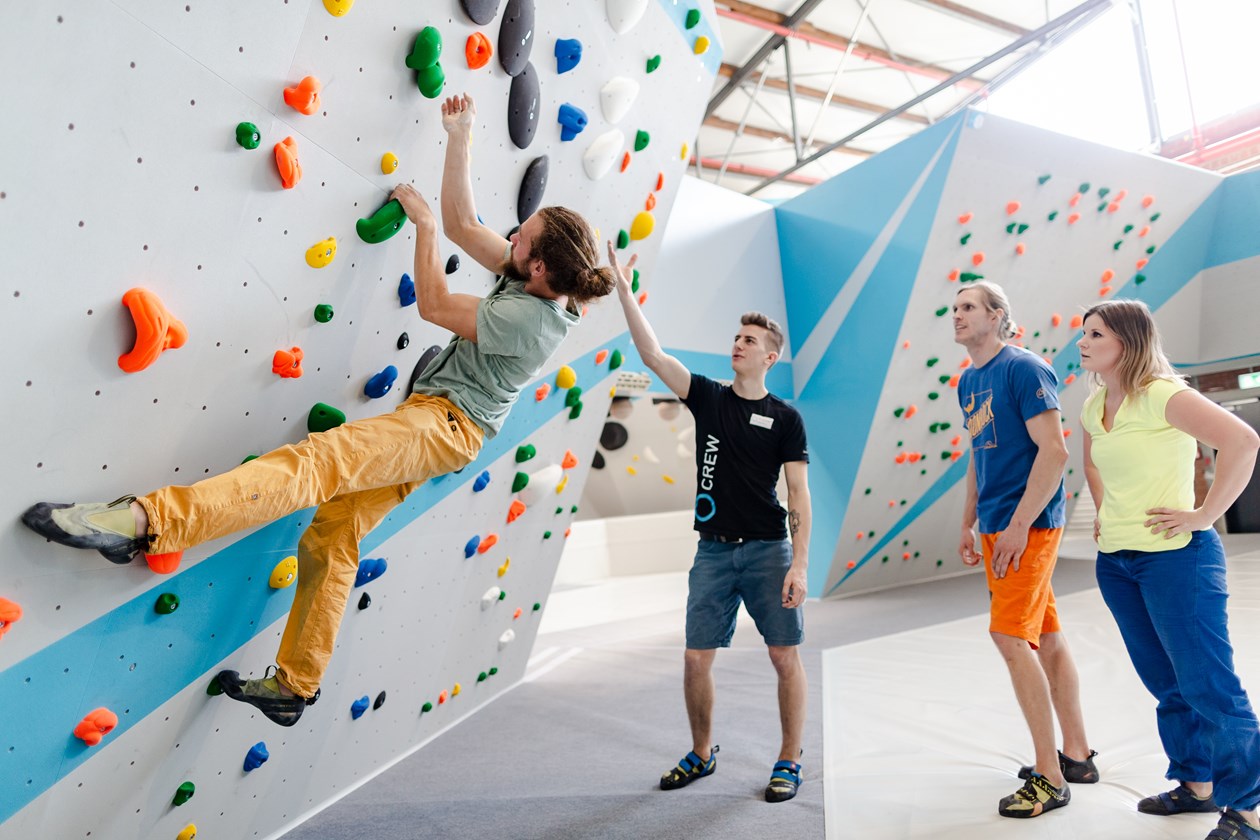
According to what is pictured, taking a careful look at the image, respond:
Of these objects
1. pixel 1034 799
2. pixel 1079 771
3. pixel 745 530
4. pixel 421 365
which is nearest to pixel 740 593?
pixel 745 530

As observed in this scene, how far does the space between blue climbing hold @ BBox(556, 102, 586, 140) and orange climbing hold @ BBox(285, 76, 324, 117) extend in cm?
87

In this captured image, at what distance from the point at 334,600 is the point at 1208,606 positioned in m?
1.83

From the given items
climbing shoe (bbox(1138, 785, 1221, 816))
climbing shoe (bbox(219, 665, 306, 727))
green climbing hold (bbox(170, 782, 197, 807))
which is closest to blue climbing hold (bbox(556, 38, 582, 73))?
climbing shoe (bbox(219, 665, 306, 727))

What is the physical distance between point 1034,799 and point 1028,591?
0.49 meters

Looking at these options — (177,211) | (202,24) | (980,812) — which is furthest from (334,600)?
(980,812)

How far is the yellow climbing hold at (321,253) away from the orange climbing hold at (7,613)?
743mm

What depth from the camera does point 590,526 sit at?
8.62 meters

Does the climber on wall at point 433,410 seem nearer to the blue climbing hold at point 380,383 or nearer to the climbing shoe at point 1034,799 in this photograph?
the blue climbing hold at point 380,383

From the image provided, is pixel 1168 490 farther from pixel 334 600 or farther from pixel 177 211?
pixel 177 211

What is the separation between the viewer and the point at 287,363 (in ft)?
5.31

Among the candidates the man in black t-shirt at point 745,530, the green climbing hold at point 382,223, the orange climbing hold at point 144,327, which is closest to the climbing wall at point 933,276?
the man in black t-shirt at point 745,530

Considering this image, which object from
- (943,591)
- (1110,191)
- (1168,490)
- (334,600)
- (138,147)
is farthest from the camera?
(943,591)

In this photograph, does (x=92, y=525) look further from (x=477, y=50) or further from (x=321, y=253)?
(x=477, y=50)

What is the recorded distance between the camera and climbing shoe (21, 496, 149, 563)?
1.22m
